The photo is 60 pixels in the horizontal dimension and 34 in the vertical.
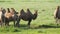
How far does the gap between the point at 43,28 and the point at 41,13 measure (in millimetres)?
5117

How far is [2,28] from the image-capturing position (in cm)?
1253

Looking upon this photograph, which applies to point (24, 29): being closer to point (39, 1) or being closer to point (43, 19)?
point (43, 19)

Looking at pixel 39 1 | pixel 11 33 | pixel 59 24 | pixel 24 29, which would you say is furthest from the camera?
pixel 39 1

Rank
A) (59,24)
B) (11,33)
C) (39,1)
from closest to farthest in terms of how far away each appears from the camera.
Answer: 1. (11,33)
2. (59,24)
3. (39,1)

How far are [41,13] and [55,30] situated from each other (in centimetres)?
573

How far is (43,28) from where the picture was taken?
1333 centimetres

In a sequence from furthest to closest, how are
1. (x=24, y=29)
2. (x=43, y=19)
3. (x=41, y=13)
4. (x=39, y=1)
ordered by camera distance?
(x=39, y=1)
(x=41, y=13)
(x=43, y=19)
(x=24, y=29)

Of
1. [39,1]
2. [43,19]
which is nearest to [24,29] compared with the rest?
[43,19]

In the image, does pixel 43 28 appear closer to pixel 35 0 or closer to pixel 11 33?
pixel 11 33

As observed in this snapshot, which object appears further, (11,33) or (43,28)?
(43,28)

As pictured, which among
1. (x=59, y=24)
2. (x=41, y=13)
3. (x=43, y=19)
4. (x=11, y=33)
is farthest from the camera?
(x=41, y=13)

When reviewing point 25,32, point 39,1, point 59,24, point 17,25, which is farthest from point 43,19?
point 39,1

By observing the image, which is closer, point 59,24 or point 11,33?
point 11,33

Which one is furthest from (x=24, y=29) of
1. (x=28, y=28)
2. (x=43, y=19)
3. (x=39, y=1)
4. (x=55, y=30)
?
(x=39, y=1)
